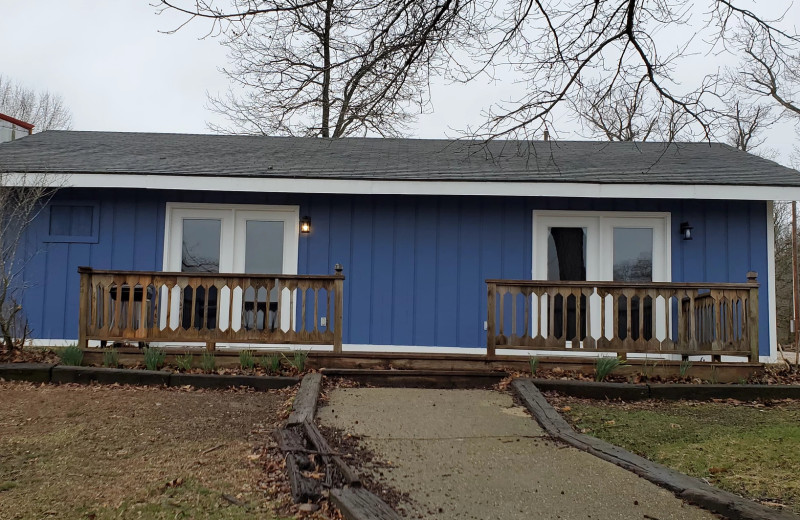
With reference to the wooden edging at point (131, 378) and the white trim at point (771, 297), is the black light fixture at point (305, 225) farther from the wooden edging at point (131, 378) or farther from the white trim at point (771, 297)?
the white trim at point (771, 297)

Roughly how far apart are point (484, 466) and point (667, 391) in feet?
9.33

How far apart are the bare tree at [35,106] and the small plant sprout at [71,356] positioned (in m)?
27.2

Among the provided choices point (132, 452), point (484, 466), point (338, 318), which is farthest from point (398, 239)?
point (132, 452)

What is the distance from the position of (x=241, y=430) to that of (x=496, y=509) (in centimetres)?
209

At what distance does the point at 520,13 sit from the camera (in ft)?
15.9

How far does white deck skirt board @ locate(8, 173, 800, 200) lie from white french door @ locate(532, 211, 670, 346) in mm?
624

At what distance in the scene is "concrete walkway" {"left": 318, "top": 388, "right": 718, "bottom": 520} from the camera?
3076mm

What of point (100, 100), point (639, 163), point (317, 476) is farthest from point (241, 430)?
point (100, 100)

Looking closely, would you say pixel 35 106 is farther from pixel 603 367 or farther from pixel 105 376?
pixel 603 367

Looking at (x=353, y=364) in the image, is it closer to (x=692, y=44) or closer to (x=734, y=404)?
(x=734, y=404)

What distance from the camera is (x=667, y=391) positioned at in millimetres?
5730

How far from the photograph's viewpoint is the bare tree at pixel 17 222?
7172mm

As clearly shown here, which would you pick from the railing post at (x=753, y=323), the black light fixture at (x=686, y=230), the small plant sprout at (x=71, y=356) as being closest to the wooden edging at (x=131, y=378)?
the small plant sprout at (x=71, y=356)

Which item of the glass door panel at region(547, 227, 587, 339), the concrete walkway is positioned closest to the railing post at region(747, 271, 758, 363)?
the glass door panel at region(547, 227, 587, 339)
